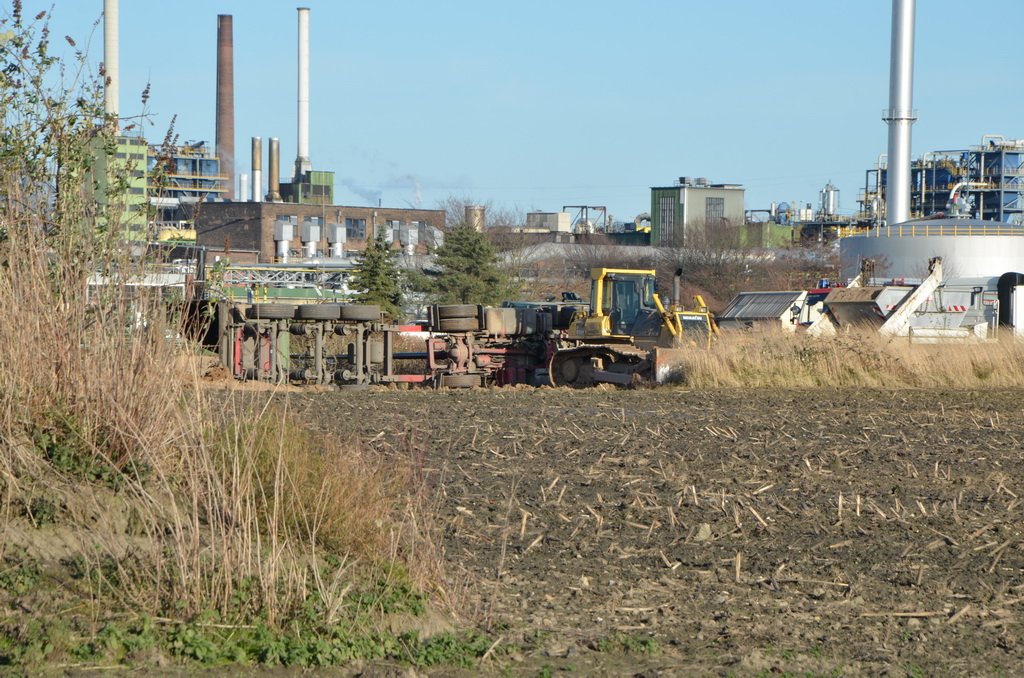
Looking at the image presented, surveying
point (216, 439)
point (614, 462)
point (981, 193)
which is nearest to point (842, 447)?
point (614, 462)

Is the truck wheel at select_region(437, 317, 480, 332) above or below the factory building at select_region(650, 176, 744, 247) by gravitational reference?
below

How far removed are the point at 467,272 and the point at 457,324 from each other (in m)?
25.0

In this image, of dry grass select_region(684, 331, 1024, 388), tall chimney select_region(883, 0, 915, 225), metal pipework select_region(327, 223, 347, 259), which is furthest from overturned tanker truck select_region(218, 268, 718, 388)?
metal pipework select_region(327, 223, 347, 259)

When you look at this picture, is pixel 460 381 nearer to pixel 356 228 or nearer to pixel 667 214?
pixel 667 214

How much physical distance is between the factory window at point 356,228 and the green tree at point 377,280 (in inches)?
1736

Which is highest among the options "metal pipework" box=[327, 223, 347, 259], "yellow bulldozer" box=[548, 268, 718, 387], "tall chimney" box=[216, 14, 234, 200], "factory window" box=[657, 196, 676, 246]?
"tall chimney" box=[216, 14, 234, 200]

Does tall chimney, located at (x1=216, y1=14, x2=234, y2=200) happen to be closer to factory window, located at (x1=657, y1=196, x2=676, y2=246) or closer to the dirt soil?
factory window, located at (x1=657, y1=196, x2=676, y2=246)

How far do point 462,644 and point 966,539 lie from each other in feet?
13.8

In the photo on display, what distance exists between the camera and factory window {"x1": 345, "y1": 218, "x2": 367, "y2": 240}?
90.6 metres

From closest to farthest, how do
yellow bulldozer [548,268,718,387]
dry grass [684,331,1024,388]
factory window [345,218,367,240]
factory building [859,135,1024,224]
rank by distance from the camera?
1. dry grass [684,331,1024,388]
2. yellow bulldozer [548,268,718,387]
3. factory building [859,135,1024,224]
4. factory window [345,218,367,240]

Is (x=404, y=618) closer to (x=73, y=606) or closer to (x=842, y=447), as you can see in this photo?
(x=73, y=606)

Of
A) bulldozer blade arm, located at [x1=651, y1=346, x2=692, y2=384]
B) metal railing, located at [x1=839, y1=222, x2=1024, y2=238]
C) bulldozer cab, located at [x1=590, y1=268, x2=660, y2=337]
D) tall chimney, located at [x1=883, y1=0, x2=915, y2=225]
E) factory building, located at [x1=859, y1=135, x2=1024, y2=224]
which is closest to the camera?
bulldozer blade arm, located at [x1=651, y1=346, x2=692, y2=384]

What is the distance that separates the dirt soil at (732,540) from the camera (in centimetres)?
657

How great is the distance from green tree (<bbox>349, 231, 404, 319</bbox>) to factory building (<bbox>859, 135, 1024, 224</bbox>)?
127ft
